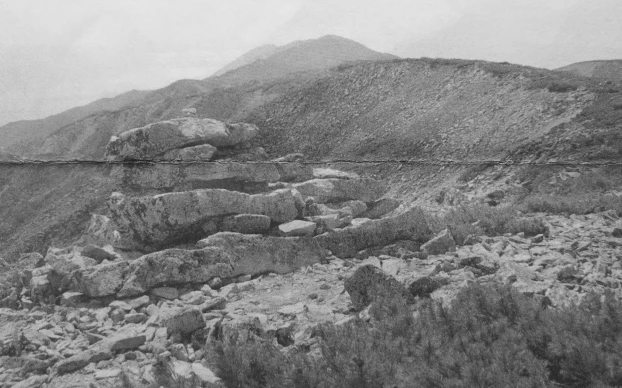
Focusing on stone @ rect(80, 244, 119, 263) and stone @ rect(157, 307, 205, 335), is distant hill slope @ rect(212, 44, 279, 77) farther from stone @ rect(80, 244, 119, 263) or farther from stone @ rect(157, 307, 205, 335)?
stone @ rect(157, 307, 205, 335)

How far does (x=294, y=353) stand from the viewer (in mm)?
5746

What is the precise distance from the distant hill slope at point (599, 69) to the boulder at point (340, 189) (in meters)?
65.2

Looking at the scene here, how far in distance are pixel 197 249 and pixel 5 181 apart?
51753 mm

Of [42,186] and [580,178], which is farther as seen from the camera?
[42,186]

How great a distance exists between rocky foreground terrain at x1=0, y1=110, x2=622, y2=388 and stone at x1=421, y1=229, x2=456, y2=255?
3 cm

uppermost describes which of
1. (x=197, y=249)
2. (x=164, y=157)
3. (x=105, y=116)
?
(x=105, y=116)

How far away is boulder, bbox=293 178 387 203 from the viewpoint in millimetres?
15241

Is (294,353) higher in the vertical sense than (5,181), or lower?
lower

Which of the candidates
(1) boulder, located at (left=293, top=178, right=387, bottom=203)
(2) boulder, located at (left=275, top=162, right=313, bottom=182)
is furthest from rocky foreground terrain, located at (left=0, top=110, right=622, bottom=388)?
(2) boulder, located at (left=275, top=162, right=313, bottom=182)

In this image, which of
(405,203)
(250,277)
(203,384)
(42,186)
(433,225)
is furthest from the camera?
(42,186)

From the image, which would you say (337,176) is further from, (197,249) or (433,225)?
(197,249)

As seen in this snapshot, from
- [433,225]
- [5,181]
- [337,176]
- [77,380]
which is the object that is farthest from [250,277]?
[5,181]

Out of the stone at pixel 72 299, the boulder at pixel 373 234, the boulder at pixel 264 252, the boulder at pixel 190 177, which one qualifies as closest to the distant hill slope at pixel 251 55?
the boulder at pixel 190 177

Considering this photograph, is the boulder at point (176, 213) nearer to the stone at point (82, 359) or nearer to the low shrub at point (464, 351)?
the stone at point (82, 359)
